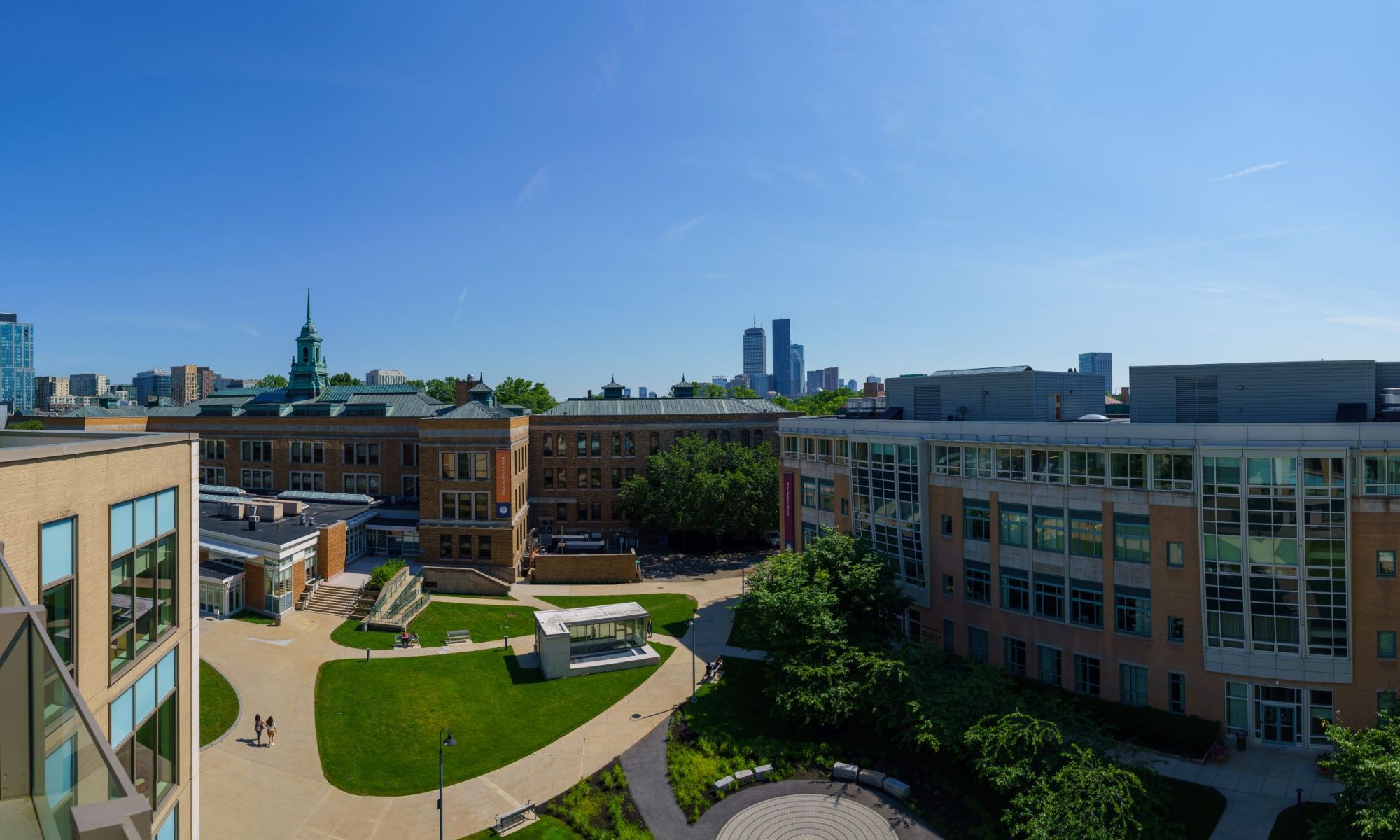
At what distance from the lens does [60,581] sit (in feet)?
42.2

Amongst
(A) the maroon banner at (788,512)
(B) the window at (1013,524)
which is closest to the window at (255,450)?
(A) the maroon banner at (788,512)

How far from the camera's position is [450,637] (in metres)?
44.1

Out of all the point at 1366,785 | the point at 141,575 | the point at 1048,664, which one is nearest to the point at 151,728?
the point at 141,575

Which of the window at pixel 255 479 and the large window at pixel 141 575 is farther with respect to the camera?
the window at pixel 255 479

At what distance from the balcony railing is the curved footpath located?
22670mm

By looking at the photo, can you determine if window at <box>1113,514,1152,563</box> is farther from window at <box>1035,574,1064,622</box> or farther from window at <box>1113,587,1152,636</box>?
window at <box>1035,574,1064,622</box>

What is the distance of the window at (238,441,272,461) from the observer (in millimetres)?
69812

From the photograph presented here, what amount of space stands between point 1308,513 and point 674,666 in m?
29.9

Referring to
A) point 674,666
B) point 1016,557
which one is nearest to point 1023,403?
point 1016,557

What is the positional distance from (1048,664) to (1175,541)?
27.9 feet

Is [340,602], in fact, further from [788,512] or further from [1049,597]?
[1049,597]

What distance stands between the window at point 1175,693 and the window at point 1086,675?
2.82 metres

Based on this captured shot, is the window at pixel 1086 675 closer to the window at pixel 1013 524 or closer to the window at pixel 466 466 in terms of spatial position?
the window at pixel 1013 524

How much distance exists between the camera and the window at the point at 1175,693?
3197 cm
